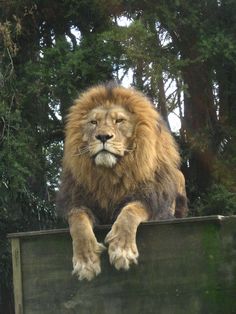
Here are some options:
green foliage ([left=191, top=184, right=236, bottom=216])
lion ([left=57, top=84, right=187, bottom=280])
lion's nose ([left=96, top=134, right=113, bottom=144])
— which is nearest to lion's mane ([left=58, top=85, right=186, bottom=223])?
lion ([left=57, top=84, right=187, bottom=280])

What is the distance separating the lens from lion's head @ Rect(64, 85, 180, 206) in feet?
12.4

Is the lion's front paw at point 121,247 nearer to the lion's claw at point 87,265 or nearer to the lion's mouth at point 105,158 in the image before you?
the lion's claw at point 87,265

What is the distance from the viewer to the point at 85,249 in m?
3.36

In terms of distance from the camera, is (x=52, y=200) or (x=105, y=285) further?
(x=52, y=200)

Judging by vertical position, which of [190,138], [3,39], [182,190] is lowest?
[182,190]

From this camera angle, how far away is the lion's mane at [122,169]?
386 cm

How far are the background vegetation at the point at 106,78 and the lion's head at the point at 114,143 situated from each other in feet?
13.8

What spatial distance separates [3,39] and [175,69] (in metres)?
2.21

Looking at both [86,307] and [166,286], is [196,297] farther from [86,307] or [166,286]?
[86,307]

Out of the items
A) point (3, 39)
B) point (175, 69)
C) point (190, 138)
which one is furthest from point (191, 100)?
point (3, 39)

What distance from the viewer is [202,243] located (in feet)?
10.3

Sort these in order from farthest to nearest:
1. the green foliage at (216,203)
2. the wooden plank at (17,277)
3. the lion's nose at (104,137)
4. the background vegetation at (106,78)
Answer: the green foliage at (216,203) → the background vegetation at (106,78) → the lion's nose at (104,137) → the wooden plank at (17,277)

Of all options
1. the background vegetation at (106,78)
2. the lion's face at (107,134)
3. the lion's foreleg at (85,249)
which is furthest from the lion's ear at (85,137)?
the background vegetation at (106,78)

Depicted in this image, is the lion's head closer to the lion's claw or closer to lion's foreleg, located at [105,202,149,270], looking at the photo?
lion's foreleg, located at [105,202,149,270]
